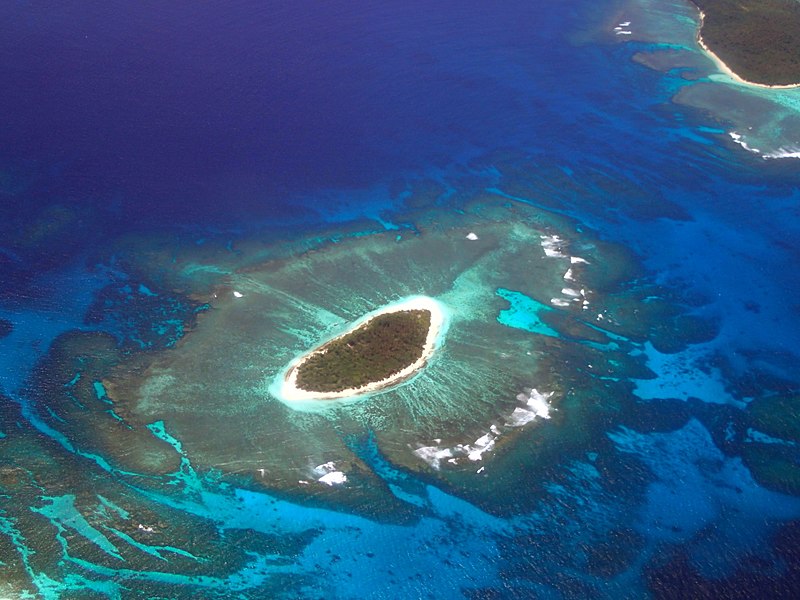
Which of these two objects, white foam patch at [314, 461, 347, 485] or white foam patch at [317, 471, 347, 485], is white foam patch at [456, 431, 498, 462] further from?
white foam patch at [314, 461, 347, 485]

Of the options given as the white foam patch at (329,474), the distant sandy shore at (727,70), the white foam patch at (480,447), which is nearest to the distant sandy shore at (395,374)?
the white foam patch at (329,474)

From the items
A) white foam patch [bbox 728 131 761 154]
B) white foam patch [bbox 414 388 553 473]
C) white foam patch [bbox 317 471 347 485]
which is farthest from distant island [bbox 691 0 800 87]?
white foam patch [bbox 317 471 347 485]

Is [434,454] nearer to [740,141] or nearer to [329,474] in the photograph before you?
[329,474]

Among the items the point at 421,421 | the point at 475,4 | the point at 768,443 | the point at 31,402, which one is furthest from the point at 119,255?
the point at 475,4

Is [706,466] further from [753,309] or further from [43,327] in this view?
[43,327]

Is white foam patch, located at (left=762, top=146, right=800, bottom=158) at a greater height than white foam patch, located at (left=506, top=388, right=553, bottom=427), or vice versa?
white foam patch, located at (left=762, top=146, right=800, bottom=158)

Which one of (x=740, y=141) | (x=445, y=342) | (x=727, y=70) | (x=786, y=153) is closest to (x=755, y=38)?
(x=727, y=70)
